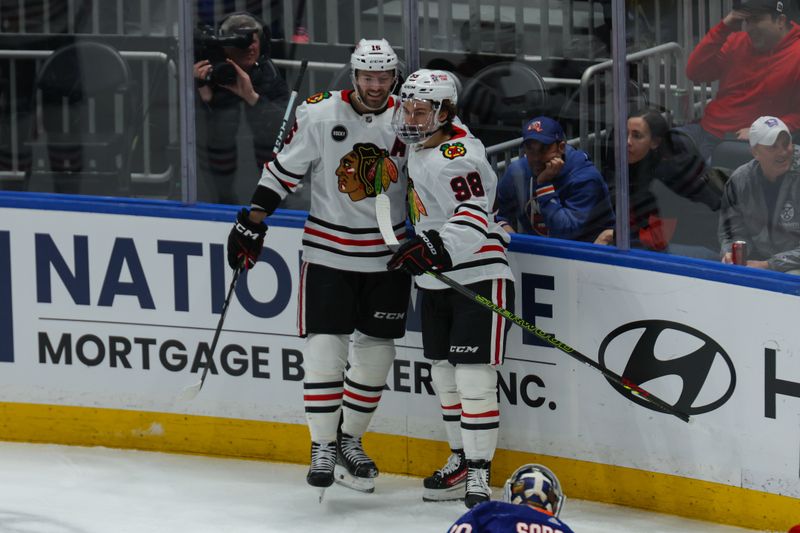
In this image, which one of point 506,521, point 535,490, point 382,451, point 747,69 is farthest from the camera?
point 382,451

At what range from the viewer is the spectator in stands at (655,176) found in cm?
422

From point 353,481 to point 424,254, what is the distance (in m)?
0.84

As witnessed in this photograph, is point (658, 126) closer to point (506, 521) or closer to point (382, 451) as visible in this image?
point (382, 451)

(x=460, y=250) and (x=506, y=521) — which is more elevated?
(x=460, y=250)

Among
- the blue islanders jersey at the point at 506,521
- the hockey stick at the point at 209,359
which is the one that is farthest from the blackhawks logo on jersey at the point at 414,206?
the blue islanders jersey at the point at 506,521

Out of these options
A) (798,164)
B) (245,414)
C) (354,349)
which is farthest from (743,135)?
(245,414)

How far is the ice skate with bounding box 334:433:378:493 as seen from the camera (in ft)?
15.1

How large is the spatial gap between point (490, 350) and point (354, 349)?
0.49m

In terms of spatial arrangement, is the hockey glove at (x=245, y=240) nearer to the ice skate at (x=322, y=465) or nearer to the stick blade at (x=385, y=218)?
the stick blade at (x=385, y=218)

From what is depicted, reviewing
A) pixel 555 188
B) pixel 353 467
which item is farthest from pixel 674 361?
pixel 353 467

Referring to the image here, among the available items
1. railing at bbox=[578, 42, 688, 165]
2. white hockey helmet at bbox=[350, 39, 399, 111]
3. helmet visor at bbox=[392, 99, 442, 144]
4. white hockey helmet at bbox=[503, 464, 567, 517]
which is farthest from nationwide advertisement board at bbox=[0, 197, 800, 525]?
white hockey helmet at bbox=[503, 464, 567, 517]

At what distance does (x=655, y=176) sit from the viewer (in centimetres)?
435

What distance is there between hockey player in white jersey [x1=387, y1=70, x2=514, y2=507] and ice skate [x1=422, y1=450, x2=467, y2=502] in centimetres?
13

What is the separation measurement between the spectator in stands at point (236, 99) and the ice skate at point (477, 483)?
1.23m
